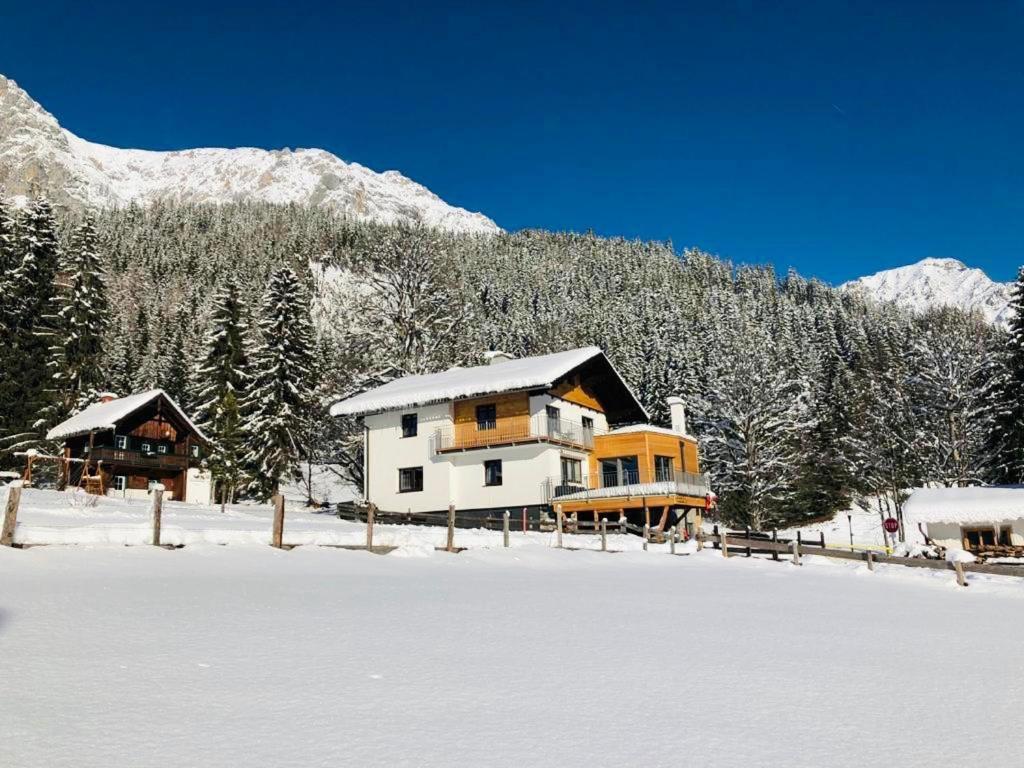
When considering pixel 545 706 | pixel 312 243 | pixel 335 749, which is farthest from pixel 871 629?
pixel 312 243

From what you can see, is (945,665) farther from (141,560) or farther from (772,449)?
(772,449)

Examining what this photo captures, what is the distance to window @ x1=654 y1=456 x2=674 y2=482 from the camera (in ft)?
131

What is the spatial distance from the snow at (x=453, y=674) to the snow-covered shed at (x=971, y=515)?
25.3 m

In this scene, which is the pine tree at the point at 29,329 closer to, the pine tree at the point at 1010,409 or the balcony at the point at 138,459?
the balcony at the point at 138,459

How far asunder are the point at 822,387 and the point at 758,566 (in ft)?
191

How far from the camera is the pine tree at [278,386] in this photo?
150ft

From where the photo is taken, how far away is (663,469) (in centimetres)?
4053

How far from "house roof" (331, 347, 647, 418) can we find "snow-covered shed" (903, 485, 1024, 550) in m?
16.4

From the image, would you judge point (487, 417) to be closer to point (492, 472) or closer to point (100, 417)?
point (492, 472)

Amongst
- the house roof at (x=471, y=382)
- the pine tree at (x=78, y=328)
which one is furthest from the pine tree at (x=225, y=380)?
the house roof at (x=471, y=382)

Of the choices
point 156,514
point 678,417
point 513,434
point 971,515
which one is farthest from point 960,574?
point 678,417

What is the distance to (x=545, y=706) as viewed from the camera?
698 cm

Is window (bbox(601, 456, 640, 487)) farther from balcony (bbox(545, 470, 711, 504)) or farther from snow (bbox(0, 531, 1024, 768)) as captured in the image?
snow (bbox(0, 531, 1024, 768))

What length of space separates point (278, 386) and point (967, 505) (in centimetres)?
3750
